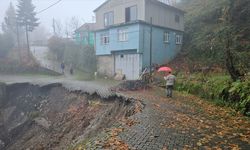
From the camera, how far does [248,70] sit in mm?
14477

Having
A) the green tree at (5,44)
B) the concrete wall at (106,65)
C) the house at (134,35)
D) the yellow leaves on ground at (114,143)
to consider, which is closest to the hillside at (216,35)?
the house at (134,35)

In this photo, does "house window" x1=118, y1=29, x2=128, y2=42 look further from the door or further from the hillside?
the hillside

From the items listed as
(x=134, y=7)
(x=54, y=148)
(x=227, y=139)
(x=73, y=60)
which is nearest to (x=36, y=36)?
(x=73, y=60)

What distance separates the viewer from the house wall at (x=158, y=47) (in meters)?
23.9

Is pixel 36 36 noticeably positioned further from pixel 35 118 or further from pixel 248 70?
pixel 248 70

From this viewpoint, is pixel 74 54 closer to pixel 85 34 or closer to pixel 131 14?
pixel 85 34

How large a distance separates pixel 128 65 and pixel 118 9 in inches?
282

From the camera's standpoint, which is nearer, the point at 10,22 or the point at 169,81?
the point at 169,81

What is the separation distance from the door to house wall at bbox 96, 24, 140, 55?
0.97 meters

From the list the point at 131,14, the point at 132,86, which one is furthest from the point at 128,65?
the point at 132,86

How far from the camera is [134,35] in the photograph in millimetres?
23781

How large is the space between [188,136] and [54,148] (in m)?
6.85

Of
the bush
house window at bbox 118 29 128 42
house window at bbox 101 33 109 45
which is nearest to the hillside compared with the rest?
the bush

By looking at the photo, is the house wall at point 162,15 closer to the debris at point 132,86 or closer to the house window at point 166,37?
the house window at point 166,37
